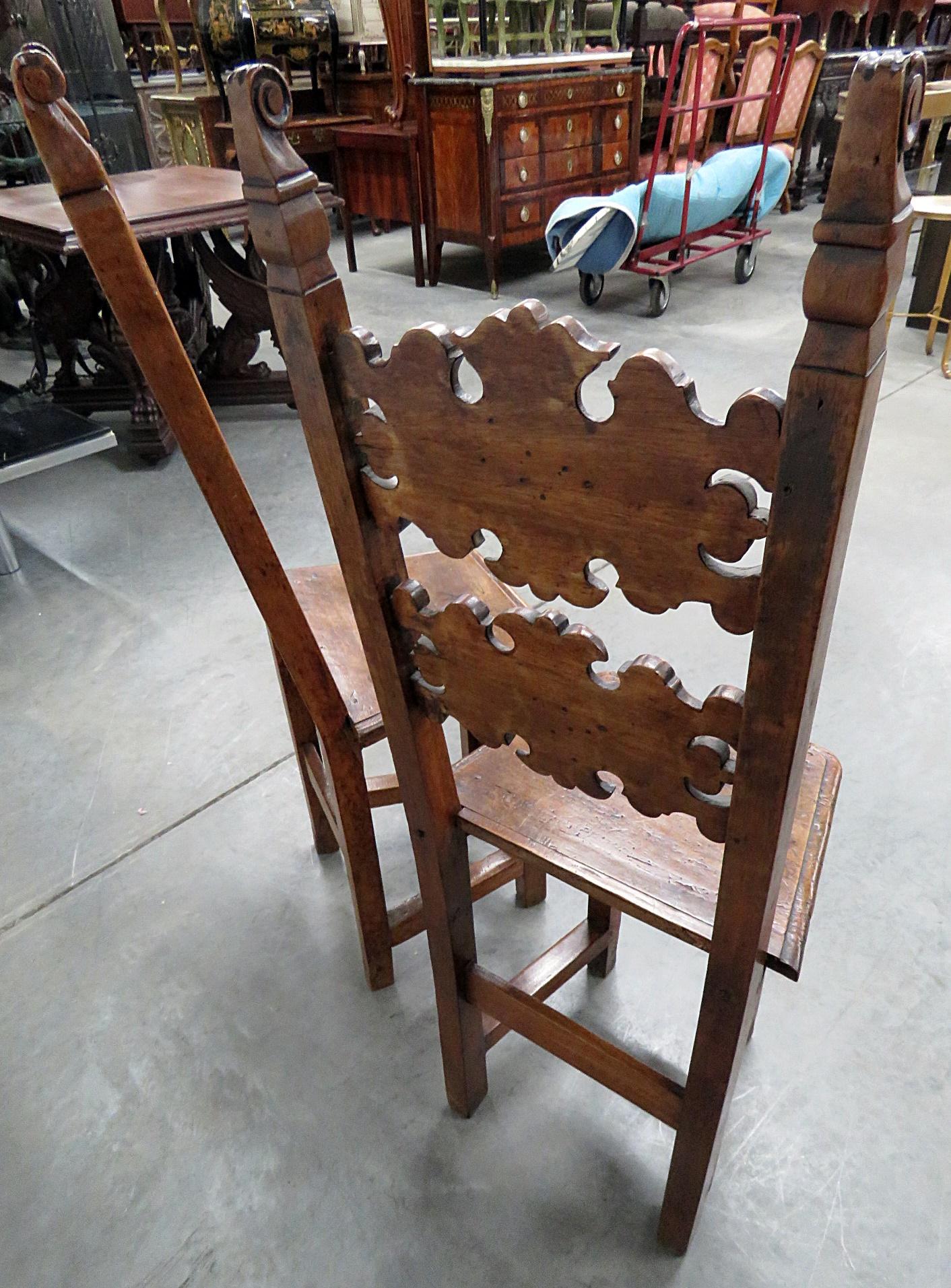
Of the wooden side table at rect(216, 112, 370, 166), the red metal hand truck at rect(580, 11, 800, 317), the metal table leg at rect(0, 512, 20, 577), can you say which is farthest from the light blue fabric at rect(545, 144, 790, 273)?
the metal table leg at rect(0, 512, 20, 577)

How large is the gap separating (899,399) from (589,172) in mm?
2425

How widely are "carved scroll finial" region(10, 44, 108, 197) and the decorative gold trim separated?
3852 mm

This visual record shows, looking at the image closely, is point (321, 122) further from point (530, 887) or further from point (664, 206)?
point (530, 887)

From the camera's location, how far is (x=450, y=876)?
1039mm

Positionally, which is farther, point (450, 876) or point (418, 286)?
point (418, 286)

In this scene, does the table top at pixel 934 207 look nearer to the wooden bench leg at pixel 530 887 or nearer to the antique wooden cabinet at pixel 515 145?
the antique wooden cabinet at pixel 515 145

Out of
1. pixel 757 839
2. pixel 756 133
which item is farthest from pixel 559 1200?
pixel 756 133

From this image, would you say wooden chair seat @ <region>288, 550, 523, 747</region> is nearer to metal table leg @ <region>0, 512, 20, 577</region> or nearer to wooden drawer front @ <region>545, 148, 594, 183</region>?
metal table leg @ <region>0, 512, 20, 577</region>

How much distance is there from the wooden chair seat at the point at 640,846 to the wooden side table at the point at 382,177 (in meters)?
4.33

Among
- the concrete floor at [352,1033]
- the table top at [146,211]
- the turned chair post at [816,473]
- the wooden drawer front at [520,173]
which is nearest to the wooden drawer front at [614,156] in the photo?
Answer: the wooden drawer front at [520,173]

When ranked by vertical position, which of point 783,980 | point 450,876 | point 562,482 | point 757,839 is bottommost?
point 783,980

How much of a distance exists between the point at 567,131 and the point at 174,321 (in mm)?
2517

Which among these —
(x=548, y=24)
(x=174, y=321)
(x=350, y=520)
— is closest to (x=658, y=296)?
(x=548, y=24)

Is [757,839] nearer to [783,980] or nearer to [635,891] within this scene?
[635,891]
